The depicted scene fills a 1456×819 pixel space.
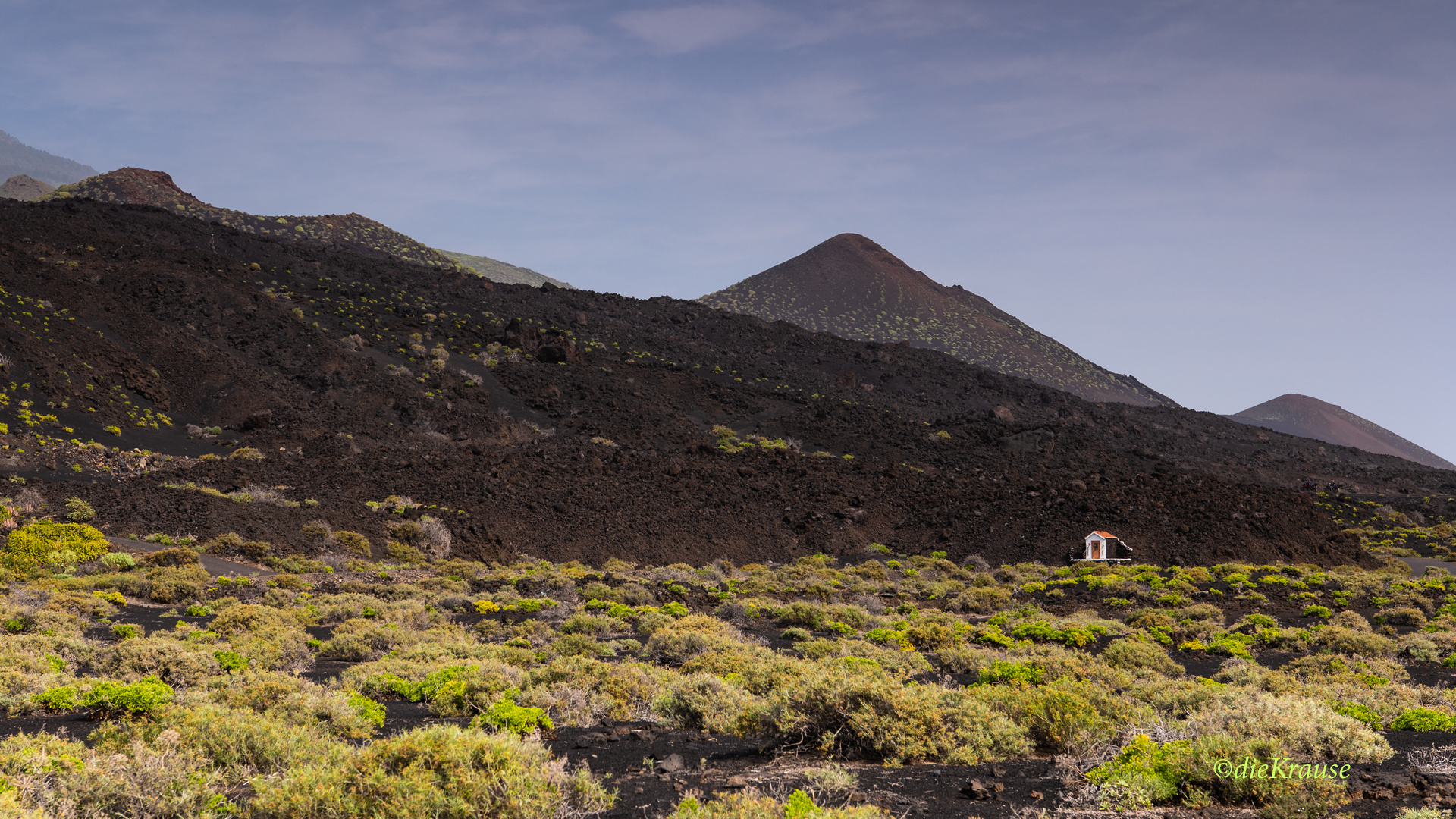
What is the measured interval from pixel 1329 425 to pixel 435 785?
195 metres

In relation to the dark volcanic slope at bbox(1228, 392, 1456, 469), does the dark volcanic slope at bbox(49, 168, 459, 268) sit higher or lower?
higher

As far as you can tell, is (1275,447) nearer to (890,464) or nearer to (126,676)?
(890,464)

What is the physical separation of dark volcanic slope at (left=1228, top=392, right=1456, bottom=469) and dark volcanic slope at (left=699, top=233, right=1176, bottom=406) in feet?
Answer: 172

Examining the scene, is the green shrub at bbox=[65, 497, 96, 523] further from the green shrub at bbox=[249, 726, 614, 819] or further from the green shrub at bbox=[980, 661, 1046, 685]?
the green shrub at bbox=[980, 661, 1046, 685]

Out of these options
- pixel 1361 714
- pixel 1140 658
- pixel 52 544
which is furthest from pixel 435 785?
pixel 52 544

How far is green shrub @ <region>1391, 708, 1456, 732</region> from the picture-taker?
22.7 feet

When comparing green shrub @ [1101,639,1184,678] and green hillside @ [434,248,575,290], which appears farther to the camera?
green hillside @ [434,248,575,290]

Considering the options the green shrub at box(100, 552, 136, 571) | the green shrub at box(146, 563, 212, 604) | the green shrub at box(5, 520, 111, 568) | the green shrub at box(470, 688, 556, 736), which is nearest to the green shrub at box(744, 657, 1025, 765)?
the green shrub at box(470, 688, 556, 736)

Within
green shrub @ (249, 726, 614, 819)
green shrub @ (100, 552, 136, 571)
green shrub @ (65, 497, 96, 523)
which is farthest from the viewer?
green shrub @ (65, 497, 96, 523)

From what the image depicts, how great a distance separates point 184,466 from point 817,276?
389ft

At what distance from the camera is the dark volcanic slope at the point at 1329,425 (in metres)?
156

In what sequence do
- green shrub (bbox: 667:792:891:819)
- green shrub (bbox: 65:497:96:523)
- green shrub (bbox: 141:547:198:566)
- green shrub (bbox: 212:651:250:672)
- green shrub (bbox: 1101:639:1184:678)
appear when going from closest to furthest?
green shrub (bbox: 667:792:891:819)
green shrub (bbox: 212:651:250:672)
green shrub (bbox: 1101:639:1184:678)
green shrub (bbox: 141:547:198:566)
green shrub (bbox: 65:497:96:523)

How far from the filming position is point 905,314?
415 feet

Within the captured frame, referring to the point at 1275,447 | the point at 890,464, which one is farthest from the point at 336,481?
the point at 1275,447
